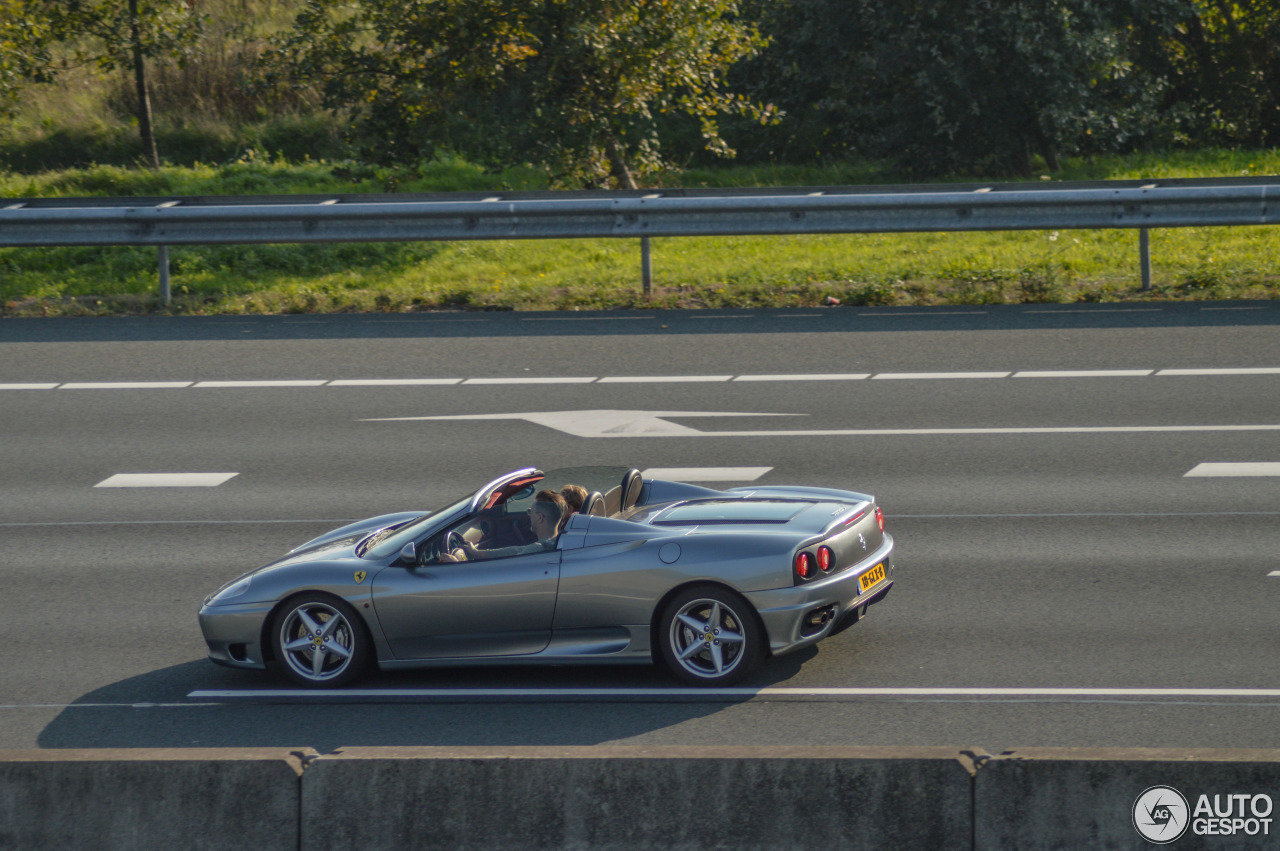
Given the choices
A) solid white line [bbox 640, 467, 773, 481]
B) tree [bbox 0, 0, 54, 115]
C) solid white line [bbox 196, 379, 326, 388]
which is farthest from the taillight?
tree [bbox 0, 0, 54, 115]

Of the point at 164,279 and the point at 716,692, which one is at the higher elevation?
the point at 164,279

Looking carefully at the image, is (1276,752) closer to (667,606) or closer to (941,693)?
(941,693)

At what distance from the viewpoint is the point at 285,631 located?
7.49m

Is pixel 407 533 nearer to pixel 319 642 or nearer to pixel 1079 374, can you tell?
pixel 319 642

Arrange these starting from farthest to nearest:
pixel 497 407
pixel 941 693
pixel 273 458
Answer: pixel 497 407 < pixel 273 458 < pixel 941 693

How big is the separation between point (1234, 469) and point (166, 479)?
25.2 feet

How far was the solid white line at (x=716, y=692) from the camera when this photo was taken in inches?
264

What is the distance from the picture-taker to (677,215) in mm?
16156

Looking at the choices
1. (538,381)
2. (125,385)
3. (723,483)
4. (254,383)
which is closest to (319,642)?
(723,483)

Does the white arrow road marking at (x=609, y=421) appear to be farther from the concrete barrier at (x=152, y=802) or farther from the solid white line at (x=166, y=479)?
the concrete barrier at (x=152, y=802)

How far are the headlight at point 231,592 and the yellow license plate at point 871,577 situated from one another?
3.09 m

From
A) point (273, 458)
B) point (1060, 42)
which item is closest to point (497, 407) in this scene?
point (273, 458)

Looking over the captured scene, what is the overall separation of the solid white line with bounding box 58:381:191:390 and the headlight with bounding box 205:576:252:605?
6.20 meters

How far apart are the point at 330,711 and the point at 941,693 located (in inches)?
113
